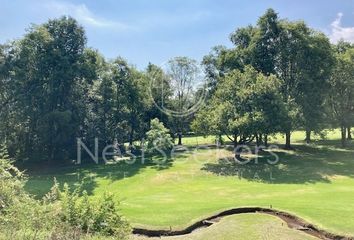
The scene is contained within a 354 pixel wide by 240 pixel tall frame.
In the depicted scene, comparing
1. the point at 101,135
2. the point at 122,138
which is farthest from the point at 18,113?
the point at 122,138

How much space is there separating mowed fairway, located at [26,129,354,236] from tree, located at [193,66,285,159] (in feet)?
13.7

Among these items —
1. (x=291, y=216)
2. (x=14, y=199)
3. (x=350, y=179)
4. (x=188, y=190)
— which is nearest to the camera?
(x=14, y=199)

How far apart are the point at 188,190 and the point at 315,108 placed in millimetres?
27459

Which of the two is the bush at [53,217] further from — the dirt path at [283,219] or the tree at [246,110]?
the tree at [246,110]

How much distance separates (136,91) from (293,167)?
1051 inches

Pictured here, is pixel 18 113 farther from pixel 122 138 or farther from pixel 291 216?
pixel 291 216

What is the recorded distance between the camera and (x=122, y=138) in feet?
208

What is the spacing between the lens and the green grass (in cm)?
2056

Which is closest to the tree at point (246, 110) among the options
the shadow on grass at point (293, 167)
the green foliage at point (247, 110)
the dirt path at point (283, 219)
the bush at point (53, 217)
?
the green foliage at point (247, 110)

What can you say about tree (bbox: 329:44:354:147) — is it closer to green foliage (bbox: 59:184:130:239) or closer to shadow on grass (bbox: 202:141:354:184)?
shadow on grass (bbox: 202:141:354:184)

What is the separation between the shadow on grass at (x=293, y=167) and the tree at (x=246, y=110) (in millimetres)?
3934

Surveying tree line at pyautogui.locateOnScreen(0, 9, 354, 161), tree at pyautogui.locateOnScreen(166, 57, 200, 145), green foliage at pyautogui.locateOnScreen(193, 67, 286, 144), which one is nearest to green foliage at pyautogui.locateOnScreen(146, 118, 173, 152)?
tree line at pyautogui.locateOnScreen(0, 9, 354, 161)

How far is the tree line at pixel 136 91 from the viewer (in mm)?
47062

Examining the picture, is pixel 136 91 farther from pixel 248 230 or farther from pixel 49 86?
pixel 248 230
